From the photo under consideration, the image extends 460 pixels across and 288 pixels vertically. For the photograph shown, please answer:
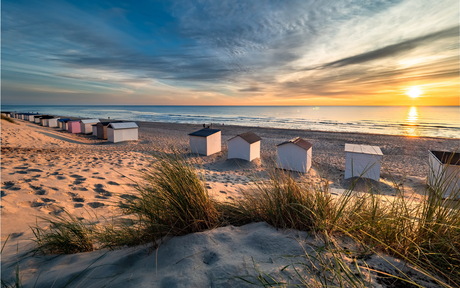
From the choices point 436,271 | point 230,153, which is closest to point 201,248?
point 436,271

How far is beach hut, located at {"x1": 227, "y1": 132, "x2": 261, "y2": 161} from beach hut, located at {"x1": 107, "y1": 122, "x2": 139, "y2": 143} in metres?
11.4

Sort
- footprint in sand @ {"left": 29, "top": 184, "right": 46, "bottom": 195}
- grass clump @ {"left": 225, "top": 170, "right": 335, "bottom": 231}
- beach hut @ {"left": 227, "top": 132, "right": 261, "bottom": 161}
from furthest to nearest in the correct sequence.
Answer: beach hut @ {"left": 227, "top": 132, "right": 261, "bottom": 161}, footprint in sand @ {"left": 29, "top": 184, "right": 46, "bottom": 195}, grass clump @ {"left": 225, "top": 170, "right": 335, "bottom": 231}

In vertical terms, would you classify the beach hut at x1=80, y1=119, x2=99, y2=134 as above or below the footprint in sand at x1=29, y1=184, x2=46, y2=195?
above

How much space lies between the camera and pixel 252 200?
265 cm

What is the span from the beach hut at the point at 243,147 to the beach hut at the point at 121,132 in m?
11.4

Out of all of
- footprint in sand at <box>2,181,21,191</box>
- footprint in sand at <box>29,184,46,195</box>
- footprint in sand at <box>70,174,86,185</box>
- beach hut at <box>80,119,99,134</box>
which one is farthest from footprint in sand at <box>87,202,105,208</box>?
beach hut at <box>80,119,99,134</box>

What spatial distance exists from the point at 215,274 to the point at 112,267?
0.99 metres

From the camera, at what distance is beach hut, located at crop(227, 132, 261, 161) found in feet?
44.5

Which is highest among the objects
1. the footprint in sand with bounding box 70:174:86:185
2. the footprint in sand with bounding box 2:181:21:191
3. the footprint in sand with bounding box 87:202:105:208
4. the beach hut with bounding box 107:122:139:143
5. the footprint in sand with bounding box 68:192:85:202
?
the beach hut with bounding box 107:122:139:143

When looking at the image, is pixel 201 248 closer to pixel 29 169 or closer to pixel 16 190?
pixel 16 190

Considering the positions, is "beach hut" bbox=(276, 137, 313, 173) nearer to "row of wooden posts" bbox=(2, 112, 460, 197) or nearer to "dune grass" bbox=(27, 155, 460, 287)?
"row of wooden posts" bbox=(2, 112, 460, 197)

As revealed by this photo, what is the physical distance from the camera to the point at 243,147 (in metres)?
13.6

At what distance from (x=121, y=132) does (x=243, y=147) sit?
40.8 ft

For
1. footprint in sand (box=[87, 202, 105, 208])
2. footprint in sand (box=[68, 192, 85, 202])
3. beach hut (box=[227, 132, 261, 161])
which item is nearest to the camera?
footprint in sand (box=[87, 202, 105, 208])
